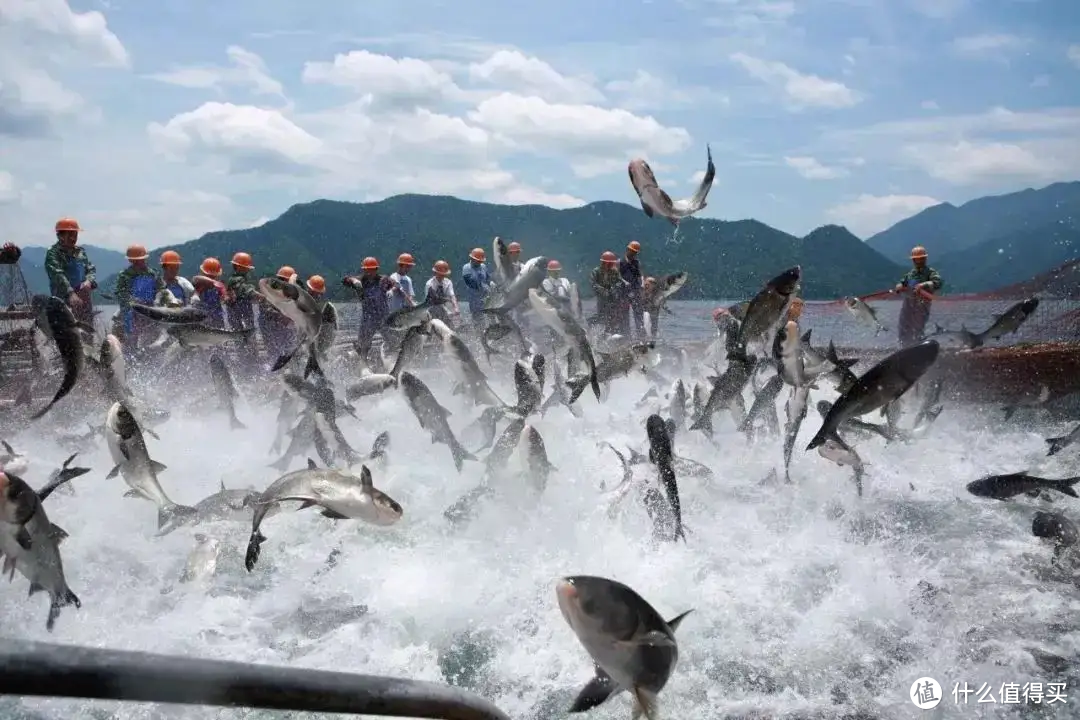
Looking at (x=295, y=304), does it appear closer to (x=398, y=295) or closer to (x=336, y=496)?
(x=336, y=496)

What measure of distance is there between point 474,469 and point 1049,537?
245 inches

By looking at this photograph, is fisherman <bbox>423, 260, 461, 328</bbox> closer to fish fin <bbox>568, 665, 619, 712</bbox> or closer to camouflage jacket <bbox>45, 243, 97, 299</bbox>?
camouflage jacket <bbox>45, 243, 97, 299</bbox>

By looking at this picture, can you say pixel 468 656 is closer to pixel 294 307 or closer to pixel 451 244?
pixel 294 307

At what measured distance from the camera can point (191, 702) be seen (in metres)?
0.99

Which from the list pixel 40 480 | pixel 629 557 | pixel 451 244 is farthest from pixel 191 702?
pixel 451 244

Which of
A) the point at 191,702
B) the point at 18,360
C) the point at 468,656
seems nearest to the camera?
the point at 191,702

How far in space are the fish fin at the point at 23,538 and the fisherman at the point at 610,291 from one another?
42.3ft

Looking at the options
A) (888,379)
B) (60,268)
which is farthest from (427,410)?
(60,268)

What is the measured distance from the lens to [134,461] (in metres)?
6.70

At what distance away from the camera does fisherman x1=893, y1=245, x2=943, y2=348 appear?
14.1 m

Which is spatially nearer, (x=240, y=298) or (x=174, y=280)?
(x=174, y=280)

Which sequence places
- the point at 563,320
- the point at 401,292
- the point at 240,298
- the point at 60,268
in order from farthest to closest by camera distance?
the point at 401,292 → the point at 240,298 → the point at 60,268 → the point at 563,320

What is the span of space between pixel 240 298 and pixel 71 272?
101 inches

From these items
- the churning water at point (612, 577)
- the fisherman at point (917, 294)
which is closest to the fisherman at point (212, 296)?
the churning water at point (612, 577)
